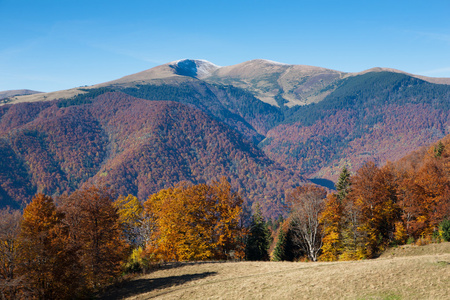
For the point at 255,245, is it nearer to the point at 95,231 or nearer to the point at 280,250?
the point at 280,250

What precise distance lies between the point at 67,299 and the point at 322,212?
118 ft

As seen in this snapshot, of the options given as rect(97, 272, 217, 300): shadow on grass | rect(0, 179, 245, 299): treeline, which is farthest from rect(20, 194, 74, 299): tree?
rect(97, 272, 217, 300): shadow on grass

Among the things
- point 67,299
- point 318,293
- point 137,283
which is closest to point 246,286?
point 318,293

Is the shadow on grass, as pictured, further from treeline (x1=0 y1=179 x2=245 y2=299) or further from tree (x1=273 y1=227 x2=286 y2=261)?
tree (x1=273 y1=227 x2=286 y2=261)

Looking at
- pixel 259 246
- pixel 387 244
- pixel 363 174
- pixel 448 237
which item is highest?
pixel 363 174

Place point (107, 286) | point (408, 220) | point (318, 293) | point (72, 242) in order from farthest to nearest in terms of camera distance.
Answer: point (408, 220) < point (107, 286) < point (72, 242) < point (318, 293)

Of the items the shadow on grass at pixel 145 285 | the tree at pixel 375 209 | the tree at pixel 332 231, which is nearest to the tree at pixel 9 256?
the shadow on grass at pixel 145 285

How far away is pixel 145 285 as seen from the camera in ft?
106

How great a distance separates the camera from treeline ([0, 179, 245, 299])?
27531mm

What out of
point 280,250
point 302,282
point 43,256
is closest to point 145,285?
point 43,256

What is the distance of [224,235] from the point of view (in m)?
44.8

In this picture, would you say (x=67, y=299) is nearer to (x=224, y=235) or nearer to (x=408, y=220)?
(x=224, y=235)

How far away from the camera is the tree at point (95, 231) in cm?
3173

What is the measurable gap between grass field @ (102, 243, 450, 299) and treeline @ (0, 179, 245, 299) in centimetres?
343
